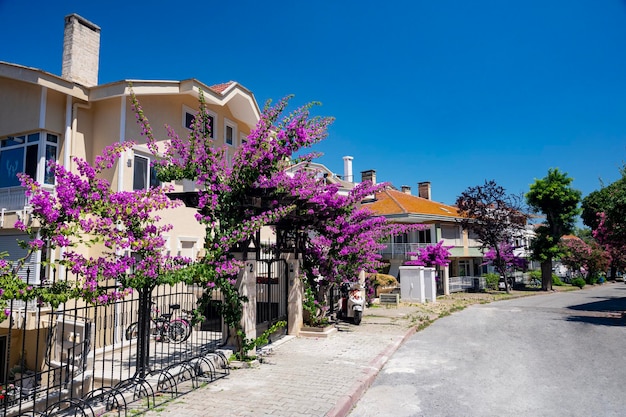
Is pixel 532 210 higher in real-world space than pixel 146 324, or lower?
higher

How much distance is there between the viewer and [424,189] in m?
45.5

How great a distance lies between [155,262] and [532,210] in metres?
31.3

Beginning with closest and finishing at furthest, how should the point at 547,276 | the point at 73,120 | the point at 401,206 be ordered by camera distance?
the point at 73,120
the point at 547,276
the point at 401,206

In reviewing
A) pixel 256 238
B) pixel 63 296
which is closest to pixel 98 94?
pixel 256 238

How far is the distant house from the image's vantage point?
32219mm

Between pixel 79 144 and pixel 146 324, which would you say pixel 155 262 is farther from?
pixel 79 144

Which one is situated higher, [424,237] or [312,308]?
[424,237]

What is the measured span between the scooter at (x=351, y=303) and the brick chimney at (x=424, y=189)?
32.3 metres

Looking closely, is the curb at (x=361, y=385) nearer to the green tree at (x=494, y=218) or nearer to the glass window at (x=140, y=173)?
the glass window at (x=140, y=173)

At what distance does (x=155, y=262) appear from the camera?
673 cm

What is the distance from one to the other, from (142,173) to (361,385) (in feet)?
37.7

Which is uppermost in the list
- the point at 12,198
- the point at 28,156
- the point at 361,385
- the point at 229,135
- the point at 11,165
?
the point at 229,135

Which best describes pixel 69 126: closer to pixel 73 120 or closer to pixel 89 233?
pixel 73 120

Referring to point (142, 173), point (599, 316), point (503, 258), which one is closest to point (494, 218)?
point (503, 258)
